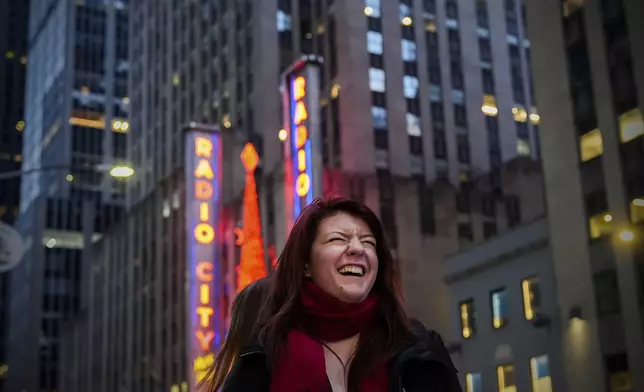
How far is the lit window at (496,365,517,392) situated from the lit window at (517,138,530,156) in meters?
32.9

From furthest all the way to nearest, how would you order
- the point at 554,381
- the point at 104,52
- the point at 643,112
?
the point at 104,52 → the point at 554,381 → the point at 643,112

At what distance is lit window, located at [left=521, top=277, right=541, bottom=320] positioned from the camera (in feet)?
114

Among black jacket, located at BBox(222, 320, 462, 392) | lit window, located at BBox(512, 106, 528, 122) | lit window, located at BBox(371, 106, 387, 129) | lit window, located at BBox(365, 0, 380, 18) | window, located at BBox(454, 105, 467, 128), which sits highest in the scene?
lit window, located at BBox(365, 0, 380, 18)

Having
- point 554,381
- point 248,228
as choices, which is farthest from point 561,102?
point 248,228

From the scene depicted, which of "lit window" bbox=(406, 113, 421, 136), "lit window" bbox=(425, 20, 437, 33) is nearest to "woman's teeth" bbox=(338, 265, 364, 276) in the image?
"lit window" bbox=(406, 113, 421, 136)

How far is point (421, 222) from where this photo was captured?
5456 centimetres

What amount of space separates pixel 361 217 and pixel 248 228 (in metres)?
39.4

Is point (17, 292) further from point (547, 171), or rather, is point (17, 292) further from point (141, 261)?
point (547, 171)

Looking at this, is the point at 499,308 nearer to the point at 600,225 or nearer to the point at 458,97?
the point at 600,225

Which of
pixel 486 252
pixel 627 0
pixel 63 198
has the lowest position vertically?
pixel 486 252

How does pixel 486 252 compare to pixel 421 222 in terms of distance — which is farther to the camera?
pixel 421 222

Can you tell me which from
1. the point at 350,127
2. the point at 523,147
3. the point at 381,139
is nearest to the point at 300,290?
the point at 350,127

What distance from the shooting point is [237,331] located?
172 inches

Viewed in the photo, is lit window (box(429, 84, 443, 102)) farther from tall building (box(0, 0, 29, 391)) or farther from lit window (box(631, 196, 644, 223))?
tall building (box(0, 0, 29, 391))
